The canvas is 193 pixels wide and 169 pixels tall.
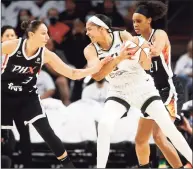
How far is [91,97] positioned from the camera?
28.3ft

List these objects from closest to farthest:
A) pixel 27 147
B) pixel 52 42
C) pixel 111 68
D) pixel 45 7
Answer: pixel 111 68 < pixel 27 147 < pixel 52 42 < pixel 45 7

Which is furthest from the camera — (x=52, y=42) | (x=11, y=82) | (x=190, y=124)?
(x=52, y=42)

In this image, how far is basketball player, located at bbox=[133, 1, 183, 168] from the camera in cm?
670

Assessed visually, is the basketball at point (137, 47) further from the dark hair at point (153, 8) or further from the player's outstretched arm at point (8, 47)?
the player's outstretched arm at point (8, 47)

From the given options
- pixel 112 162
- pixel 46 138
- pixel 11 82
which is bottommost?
pixel 112 162

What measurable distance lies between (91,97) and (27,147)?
134 centimetres

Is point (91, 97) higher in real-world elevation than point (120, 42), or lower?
lower

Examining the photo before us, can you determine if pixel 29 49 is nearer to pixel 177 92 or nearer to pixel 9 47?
pixel 9 47

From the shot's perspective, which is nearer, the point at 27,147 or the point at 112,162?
the point at 27,147

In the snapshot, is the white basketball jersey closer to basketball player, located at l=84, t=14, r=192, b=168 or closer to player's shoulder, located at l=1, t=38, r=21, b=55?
basketball player, located at l=84, t=14, r=192, b=168

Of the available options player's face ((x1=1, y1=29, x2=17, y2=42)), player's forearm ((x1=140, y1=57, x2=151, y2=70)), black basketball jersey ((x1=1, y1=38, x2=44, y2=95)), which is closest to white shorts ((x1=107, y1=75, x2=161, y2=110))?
player's forearm ((x1=140, y1=57, x2=151, y2=70))

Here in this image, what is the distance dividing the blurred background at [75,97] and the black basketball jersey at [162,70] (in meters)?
0.92

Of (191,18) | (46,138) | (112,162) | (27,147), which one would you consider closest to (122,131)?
(112,162)

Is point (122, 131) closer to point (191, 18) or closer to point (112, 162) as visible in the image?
point (112, 162)
